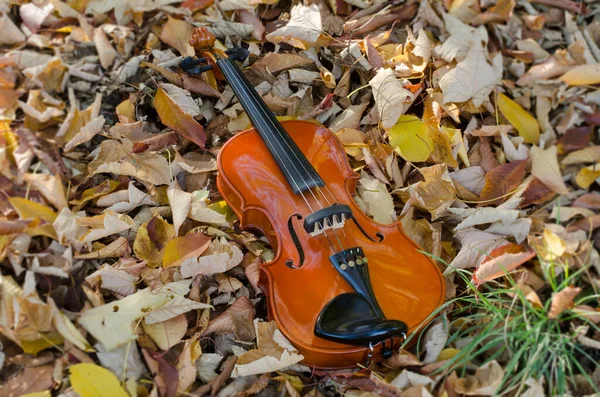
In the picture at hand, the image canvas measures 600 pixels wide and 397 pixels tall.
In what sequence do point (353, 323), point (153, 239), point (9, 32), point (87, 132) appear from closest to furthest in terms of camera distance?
point (353, 323) → point (153, 239) → point (87, 132) → point (9, 32)

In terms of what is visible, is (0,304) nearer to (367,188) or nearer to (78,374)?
(78,374)

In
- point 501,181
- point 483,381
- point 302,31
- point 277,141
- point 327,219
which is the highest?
point 302,31

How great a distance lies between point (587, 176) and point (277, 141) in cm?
99

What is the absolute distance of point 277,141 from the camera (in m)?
1.69

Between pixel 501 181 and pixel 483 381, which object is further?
pixel 501 181

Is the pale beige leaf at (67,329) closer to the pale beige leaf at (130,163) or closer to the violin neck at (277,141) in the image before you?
the pale beige leaf at (130,163)

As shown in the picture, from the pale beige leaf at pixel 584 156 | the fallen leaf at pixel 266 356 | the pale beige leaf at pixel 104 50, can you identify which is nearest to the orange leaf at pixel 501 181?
the pale beige leaf at pixel 584 156

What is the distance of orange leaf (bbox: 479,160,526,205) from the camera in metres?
1.76

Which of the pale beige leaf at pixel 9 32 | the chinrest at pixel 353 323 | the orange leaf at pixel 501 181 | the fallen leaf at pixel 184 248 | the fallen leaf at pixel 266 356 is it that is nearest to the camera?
the chinrest at pixel 353 323

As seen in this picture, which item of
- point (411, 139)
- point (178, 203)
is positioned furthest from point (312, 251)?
point (411, 139)

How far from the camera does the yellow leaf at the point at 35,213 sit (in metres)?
1.63

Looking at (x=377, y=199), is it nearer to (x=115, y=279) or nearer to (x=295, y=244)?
(x=295, y=244)

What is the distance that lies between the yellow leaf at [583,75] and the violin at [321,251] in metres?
0.86

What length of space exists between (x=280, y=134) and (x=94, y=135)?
689 millimetres
